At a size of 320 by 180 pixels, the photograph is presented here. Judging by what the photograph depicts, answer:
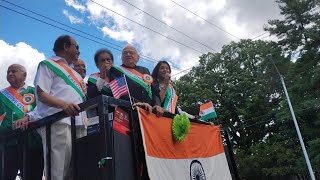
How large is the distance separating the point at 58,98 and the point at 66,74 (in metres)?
0.27

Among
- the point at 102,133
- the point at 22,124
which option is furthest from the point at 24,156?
the point at 102,133

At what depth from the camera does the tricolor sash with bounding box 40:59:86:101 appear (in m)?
2.97

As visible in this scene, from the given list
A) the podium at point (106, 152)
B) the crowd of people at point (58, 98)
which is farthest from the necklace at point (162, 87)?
the podium at point (106, 152)

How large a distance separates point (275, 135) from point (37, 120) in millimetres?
30029

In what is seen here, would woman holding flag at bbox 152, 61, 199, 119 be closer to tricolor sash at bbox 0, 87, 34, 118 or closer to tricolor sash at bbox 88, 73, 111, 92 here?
tricolor sash at bbox 88, 73, 111, 92

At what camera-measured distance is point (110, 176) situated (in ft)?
7.35

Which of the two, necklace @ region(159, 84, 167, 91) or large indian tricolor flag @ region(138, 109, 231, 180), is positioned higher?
necklace @ region(159, 84, 167, 91)

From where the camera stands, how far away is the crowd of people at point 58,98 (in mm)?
2693

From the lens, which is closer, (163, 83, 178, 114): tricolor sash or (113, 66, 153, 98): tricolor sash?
(113, 66, 153, 98): tricolor sash

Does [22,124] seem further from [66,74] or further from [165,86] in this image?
[165,86]

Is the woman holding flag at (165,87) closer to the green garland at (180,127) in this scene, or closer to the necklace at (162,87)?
the necklace at (162,87)

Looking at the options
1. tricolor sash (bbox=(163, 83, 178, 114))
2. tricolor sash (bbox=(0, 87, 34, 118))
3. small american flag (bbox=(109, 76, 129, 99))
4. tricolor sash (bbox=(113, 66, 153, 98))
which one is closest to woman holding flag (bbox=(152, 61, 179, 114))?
tricolor sash (bbox=(163, 83, 178, 114))

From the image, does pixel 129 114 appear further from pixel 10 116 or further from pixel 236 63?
pixel 236 63

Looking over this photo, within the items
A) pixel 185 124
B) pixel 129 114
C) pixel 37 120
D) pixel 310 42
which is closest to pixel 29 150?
pixel 37 120
